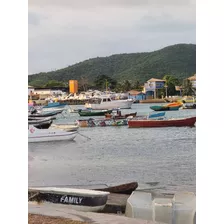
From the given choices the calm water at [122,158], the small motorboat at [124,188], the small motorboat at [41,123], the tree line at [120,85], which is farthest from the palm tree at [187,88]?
the small motorboat at [41,123]

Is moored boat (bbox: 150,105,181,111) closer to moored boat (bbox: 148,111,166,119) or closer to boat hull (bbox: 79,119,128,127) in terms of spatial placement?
moored boat (bbox: 148,111,166,119)

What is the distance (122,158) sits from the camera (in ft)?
10.2

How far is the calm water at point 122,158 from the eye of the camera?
304 centimetres

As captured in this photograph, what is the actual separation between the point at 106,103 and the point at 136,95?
0.21 meters

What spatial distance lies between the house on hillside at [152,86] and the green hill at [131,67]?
3 centimetres

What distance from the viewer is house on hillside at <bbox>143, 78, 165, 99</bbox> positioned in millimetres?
3176

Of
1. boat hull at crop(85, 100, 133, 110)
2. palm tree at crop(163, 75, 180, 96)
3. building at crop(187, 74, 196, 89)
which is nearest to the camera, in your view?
building at crop(187, 74, 196, 89)

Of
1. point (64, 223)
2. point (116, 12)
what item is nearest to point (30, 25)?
point (116, 12)

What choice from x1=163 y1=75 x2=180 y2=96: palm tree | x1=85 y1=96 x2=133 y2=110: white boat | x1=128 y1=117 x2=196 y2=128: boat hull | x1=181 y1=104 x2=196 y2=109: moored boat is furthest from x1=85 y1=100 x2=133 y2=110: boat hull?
x1=181 y1=104 x2=196 y2=109: moored boat

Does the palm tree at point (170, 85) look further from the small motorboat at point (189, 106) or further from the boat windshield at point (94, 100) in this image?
the boat windshield at point (94, 100)

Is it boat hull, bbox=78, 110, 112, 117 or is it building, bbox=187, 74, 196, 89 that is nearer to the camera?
building, bbox=187, 74, 196, 89

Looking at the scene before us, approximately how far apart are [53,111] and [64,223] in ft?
2.41

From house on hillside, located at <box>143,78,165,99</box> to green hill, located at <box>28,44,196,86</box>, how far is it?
3 cm

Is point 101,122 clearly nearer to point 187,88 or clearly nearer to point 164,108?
point 164,108
